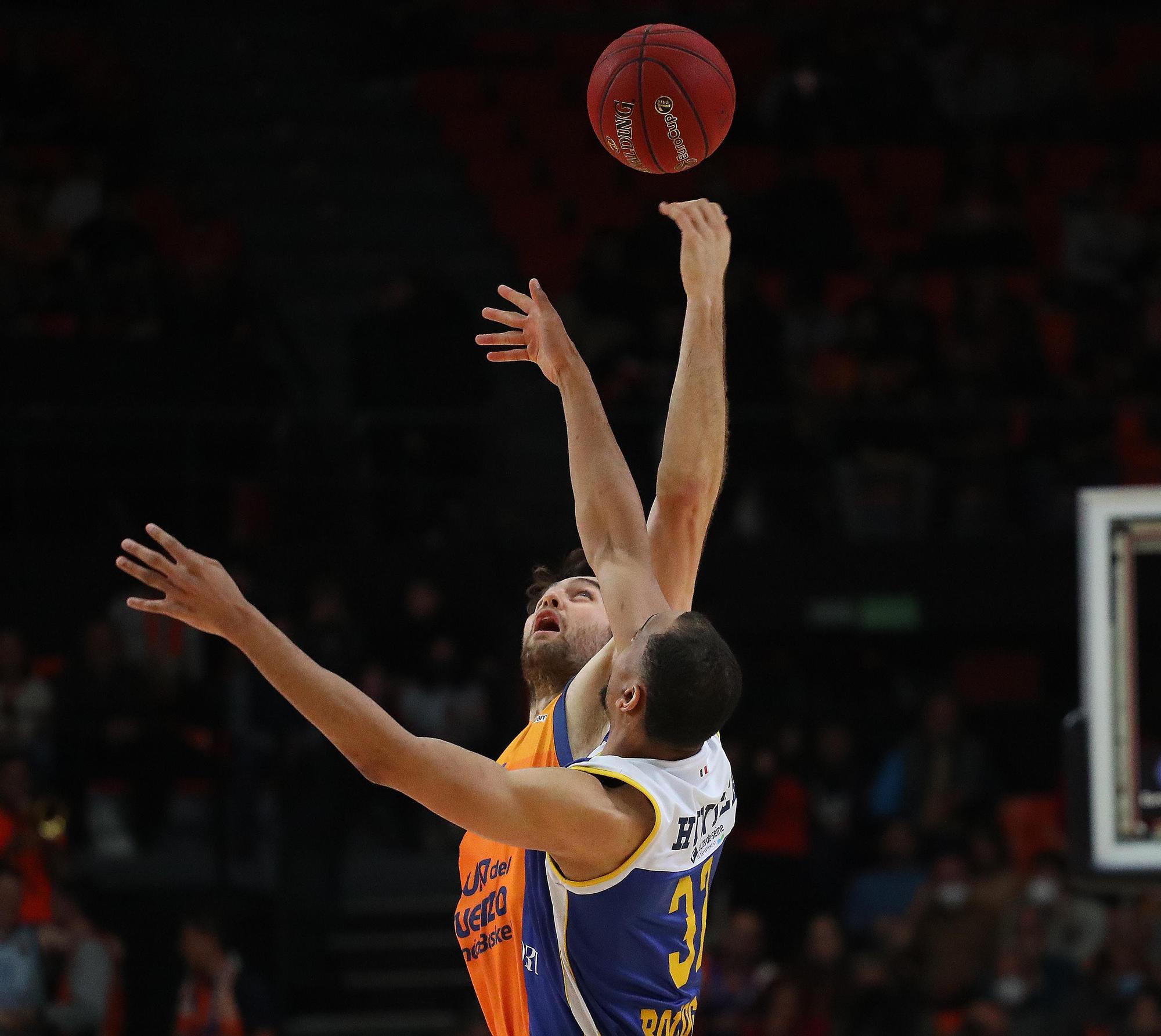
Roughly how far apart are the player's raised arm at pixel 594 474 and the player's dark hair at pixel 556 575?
0.39 m

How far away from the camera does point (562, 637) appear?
4574 mm

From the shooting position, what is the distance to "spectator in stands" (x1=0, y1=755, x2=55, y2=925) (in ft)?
33.7

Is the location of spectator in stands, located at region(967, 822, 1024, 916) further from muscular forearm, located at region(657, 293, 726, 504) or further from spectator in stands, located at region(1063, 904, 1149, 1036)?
muscular forearm, located at region(657, 293, 726, 504)

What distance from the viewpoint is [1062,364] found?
1341 cm

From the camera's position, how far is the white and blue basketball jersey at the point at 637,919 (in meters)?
3.71

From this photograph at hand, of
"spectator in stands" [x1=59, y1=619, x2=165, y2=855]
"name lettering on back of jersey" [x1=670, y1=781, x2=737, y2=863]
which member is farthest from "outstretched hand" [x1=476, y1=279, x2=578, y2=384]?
"spectator in stands" [x1=59, y1=619, x2=165, y2=855]

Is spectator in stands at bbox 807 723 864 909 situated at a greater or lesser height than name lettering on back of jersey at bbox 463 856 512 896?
greater

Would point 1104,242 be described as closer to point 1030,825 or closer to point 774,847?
point 1030,825

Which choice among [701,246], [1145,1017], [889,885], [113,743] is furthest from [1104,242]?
[701,246]

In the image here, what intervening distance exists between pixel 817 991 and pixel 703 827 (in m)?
6.84

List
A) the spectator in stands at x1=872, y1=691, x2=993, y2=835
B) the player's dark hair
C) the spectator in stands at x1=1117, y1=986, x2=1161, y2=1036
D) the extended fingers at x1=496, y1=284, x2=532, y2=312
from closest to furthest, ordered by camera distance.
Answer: the extended fingers at x1=496, y1=284, x2=532, y2=312, the player's dark hair, the spectator in stands at x1=1117, y1=986, x2=1161, y2=1036, the spectator in stands at x1=872, y1=691, x2=993, y2=835

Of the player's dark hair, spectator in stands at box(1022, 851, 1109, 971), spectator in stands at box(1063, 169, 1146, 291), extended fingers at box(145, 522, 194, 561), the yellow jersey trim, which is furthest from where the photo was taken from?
spectator in stands at box(1063, 169, 1146, 291)

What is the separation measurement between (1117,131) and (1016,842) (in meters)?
6.73

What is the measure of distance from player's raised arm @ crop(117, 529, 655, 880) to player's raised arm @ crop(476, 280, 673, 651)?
0.73 metres
